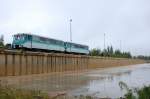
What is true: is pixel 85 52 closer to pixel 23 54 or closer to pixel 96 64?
pixel 96 64

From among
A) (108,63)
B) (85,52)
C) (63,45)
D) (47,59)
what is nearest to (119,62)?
(108,63)

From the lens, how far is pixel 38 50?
4422cm

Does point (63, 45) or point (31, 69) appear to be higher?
point (63, 45)

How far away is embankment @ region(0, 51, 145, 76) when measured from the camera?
34594mm

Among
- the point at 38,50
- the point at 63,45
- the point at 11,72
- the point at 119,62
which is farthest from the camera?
the point at 119,62

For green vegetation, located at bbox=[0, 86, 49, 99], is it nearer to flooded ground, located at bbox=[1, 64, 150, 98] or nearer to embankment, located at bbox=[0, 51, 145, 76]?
flooded ground, located at bbox=[1, 64, 150, 98]

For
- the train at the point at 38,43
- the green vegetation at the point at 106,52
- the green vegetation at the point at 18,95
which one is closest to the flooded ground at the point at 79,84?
the green vegetation at the point at 18,95

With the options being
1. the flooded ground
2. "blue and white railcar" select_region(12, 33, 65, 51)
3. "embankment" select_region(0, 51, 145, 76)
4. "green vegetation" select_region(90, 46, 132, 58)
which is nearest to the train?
"blue and white railcar" select_region(12, 33, 65, 51)

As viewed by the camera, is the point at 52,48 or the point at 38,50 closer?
the point at 38,50

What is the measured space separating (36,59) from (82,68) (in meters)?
24.2

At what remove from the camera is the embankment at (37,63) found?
34594mm

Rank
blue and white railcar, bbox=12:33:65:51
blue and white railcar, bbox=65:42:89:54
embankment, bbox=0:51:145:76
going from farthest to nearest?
blue and white railcar, bbox=65:42:89:54
blue and white railcar, bbox=12:33:65:51
embankment, bbox=0:51:145:76

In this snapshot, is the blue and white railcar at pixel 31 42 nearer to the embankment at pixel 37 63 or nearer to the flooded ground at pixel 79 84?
the embankment at pixel 37 63

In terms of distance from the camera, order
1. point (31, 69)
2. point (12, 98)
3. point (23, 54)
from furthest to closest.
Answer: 1. point (31, 69)
2. point (23, 54)
3. point (12, 98)
